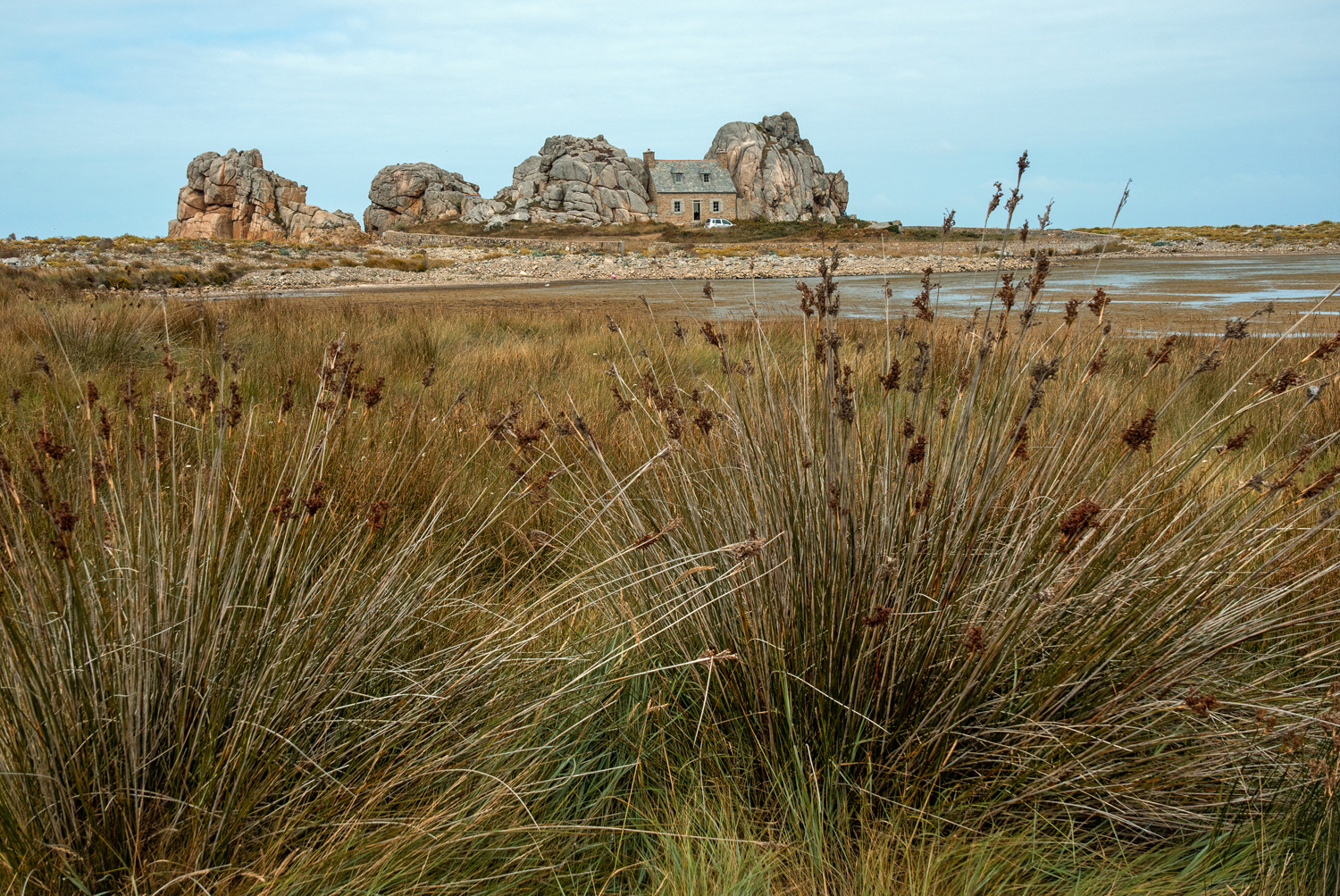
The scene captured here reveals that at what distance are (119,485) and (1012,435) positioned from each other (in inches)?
73.7

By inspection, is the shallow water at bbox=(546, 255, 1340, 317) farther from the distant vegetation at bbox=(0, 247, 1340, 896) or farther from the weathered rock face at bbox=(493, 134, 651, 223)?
the weathered rock face at bbox=(493, 134, 651, 223)

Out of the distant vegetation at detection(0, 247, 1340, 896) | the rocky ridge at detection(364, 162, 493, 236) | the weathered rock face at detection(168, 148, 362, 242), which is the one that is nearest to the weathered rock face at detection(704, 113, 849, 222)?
the rocky ridge at detection(364, 162, 493, 236)

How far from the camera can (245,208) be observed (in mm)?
56812

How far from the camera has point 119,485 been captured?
72.3 inches

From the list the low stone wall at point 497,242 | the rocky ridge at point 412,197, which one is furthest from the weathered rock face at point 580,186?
the low stone wall at point 497,242

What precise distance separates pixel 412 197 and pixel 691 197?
69.4 ft

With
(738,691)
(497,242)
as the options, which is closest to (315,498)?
(738,691)

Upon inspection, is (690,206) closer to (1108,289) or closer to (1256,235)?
(1256,235)

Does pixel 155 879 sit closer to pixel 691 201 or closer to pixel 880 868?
pixel 880 868

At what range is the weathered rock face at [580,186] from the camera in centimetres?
6228

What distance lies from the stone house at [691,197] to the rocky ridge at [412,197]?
13.8m

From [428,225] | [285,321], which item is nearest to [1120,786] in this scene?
[285,321]

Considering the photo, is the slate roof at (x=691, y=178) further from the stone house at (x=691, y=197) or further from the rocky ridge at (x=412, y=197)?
the rocky ridge at (x=412, y=197)

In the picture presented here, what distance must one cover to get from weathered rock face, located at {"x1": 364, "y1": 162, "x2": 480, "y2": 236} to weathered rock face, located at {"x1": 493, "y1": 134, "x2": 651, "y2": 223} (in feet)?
11.0
